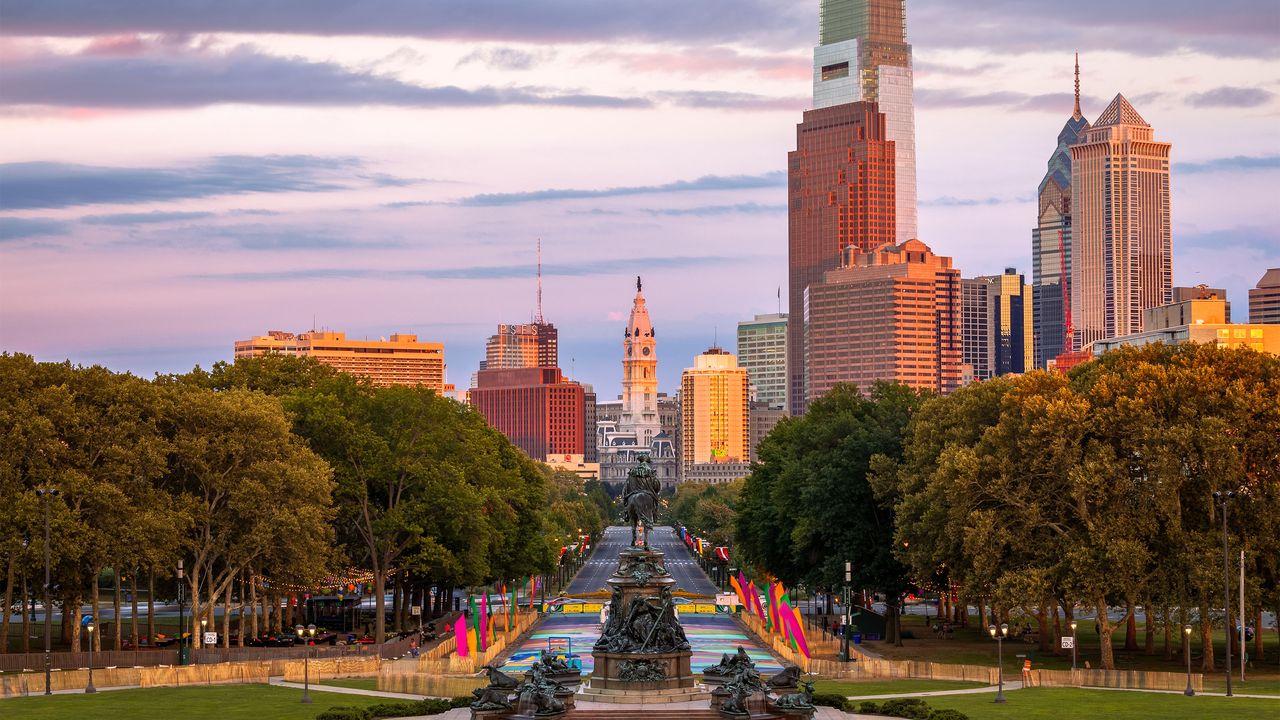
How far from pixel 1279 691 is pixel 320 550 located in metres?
48.0

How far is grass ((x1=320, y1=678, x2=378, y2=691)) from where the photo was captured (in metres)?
77.3

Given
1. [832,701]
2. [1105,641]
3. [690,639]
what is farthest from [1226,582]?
[690,639]

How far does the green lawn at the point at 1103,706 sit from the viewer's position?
62.9m

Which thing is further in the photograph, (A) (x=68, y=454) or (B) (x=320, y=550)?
(B) (x=320, y=550)

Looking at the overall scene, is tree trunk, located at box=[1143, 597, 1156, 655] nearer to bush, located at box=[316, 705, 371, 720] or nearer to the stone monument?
the stone monument

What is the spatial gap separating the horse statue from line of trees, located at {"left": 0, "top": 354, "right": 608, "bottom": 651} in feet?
94.8

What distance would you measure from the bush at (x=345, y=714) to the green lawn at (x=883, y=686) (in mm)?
19334

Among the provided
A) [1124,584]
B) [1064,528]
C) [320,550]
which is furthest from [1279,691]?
[320,550]

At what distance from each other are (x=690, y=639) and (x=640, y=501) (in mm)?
42283

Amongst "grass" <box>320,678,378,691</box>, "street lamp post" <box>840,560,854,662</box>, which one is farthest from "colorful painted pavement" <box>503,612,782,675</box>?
"grass" <box>320,678,378,691</box>

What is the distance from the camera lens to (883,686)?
76.6 meters

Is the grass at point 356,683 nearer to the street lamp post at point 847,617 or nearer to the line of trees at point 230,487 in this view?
the line of trees at point 230,487

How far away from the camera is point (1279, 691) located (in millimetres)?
71312

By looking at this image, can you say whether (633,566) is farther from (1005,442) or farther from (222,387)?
(222,387)
